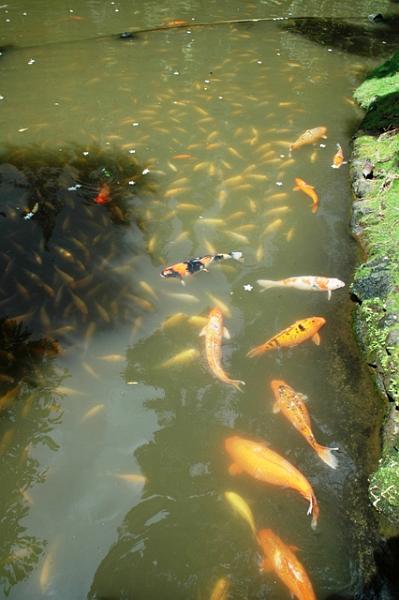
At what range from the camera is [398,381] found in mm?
4215

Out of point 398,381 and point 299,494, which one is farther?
point 398,381

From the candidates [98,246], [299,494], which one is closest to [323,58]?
[98,246]

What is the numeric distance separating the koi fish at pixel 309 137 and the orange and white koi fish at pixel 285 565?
6283 mm

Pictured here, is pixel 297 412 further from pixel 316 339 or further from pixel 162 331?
pixel 162 331

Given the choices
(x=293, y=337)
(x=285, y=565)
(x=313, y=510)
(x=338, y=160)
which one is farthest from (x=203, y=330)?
(x=338, y=160)

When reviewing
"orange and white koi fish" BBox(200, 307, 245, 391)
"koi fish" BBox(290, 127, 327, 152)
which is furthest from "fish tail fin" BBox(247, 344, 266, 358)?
"koi fish" BBox(290, 127, 327, 152)

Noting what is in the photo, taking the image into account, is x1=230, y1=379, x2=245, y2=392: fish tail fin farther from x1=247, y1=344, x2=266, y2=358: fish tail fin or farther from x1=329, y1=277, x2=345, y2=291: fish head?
x1=329, y1=277, x2=345, y2=291: fish head

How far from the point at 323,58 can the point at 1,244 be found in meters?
8.79

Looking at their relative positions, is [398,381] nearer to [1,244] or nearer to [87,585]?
[87,585]

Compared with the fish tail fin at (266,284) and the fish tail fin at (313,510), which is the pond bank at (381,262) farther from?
the fish tail fin at (266,284)

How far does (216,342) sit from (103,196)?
3.28m

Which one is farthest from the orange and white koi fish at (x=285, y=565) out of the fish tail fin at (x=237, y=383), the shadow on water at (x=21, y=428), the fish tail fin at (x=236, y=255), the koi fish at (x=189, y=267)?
the fish tail fin at (x=236, y=255)

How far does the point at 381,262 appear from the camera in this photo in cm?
538

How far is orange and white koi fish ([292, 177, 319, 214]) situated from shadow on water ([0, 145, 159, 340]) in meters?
2.21
